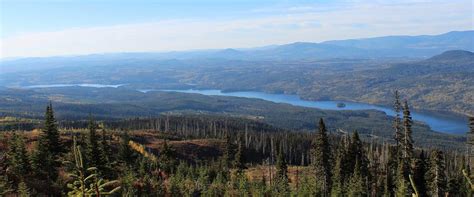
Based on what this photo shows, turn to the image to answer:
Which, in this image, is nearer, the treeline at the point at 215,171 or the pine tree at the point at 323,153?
the treeline at the point at 215,171

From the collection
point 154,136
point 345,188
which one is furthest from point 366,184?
point 154,136

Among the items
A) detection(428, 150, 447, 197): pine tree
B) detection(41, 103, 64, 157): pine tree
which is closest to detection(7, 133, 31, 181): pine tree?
detection(41, 103, 64, 157): pine tree

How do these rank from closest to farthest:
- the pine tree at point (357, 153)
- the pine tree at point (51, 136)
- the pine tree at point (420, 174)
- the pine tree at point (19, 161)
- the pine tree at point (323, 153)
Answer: the pine tree at point (19, 161), the pine tree at point (51, 136), the pine tree at point (420, 174), the pine tree at point (323, 153), the pine tree at point (357, 153)

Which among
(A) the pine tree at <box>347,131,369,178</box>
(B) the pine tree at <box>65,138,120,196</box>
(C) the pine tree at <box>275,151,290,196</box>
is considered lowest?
(C) the pine tree at <box>275,151,290,196</box>

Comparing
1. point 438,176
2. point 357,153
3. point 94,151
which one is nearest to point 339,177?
point 357,153

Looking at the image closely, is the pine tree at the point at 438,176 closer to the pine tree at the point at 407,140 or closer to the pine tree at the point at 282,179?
the pine tree at the point at 407,140

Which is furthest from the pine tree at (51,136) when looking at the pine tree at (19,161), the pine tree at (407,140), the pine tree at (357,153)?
the pine tree at (407,140)

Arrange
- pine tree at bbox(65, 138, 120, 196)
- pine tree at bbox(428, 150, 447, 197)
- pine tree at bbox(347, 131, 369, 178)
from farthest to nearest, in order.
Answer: pine tree at bbox(347, 131, 369, 178)
pine tree at bbox(428, 150, 447, 197)
pine tree at bbox(65, 138, 120, 196)

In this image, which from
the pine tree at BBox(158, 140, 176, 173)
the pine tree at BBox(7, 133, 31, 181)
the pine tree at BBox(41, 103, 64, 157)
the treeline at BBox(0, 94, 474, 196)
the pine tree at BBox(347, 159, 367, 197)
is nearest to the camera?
the pine tree at BBox(7, 133, 31, 181)

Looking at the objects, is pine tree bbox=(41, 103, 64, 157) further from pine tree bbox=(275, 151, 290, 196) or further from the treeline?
pine tree bbox=(275, 151, 290, 196)

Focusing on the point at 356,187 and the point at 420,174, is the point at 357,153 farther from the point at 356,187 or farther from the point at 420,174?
the point at 356,187

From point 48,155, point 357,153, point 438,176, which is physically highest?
point 48,155
